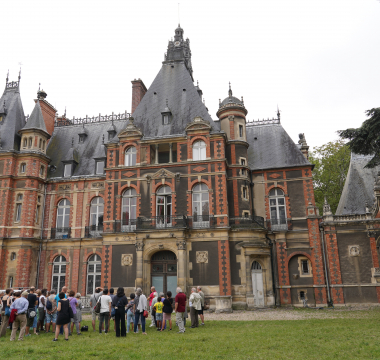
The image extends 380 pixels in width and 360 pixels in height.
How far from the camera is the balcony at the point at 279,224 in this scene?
28.9 metres

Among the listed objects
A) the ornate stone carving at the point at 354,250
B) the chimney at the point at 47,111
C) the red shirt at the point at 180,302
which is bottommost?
the red shirt at the point at 180,302

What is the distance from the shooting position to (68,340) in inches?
498

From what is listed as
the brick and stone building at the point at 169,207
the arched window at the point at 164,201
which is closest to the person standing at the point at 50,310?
the brick and stone building at the point at 169,207

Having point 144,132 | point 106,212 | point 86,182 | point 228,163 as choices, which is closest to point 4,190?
point 86,182

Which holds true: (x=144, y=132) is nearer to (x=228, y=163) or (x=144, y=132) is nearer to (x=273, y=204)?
(x=228, y=163)

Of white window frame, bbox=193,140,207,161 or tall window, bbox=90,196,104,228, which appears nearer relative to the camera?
white window frame, bbox=193,140,207,161

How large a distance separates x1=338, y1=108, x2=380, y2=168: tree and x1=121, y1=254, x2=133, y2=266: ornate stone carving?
16348 mm

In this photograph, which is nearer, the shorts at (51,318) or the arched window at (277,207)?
the shorts at (51,318)

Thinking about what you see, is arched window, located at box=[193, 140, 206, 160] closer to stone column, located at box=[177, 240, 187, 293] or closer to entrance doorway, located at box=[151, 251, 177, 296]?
stone column, located at box=[177, 240, 187, 293]

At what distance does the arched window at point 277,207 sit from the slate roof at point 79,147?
1432cm

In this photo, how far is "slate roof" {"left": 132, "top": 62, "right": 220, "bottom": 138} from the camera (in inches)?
1169

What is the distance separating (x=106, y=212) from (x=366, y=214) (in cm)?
1931

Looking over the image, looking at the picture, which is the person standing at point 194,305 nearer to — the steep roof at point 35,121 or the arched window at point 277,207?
the arched window at point 277,207

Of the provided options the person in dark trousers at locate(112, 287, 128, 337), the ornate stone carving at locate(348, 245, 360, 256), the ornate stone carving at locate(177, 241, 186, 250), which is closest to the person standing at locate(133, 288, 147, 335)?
the person in dark trousers at locate(112, 287, 128, 337)
